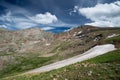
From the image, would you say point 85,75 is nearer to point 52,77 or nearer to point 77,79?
point 77,79

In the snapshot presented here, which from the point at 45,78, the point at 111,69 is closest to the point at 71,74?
the point at 45,78

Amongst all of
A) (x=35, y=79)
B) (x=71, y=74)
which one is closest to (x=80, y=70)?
(x=71, y=74)

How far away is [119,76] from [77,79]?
5.66 metres

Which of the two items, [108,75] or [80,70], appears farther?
[80,70]

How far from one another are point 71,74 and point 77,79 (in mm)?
2119

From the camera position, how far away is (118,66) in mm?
34844

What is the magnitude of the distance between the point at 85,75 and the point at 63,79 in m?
3.15

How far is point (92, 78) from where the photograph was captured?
30.5 m

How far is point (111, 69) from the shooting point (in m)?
33.7

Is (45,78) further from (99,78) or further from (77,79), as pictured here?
(99,78)

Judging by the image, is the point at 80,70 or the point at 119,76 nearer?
the point at 119,76

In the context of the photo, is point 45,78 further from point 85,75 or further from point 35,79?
point 85,75

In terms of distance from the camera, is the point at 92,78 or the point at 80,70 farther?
the point at 80,70

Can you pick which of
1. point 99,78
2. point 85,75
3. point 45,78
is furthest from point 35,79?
point 99,78
